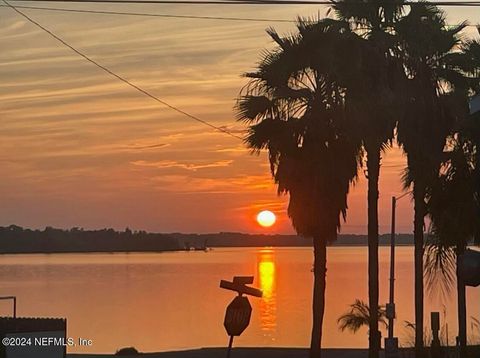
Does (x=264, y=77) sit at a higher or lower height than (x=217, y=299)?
higher

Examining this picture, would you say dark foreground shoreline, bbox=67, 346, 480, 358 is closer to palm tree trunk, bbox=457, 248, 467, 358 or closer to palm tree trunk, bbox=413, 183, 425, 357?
palm tree trunk, bbox=413, 183, 425, 357

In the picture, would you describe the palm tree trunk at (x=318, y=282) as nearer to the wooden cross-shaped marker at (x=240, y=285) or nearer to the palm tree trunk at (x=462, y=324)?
the palm tree trunk at (x=462, y=324)

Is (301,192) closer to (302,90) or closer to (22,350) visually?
(302,90)

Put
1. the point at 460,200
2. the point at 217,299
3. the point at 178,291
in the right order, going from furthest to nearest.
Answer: the point at 178,291 → the point at 217,299 → the point at 460,200

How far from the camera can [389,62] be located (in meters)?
30.2

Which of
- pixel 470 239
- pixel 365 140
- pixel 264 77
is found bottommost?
pixel 470 239

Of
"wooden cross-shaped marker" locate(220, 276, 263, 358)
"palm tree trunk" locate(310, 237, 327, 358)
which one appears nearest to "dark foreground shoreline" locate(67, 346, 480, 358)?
"palm tree trunk" locate(310, 237, 327, 358)

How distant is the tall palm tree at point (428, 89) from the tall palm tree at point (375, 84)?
Answer: 0.49 metres

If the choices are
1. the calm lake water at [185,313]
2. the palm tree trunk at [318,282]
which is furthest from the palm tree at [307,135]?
the calm lake water at [185,313]

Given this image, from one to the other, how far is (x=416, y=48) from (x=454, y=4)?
1203 cm

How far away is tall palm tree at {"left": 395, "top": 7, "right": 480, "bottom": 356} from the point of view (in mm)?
29344

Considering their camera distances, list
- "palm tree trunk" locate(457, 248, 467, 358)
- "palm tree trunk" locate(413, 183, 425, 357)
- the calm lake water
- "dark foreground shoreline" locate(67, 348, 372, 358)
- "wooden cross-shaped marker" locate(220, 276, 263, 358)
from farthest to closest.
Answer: the calm lake water → "dark foreground shoreline" locate(67, 348, 372, 358) → "palm tree trunk" locate(413, 183, 425, 357) → "palm tree trunk" locate(457, 248, 467, 358) → "wooden cross-shaped marker" locate(220, 276, 263, 358)

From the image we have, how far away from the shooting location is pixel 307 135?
31.1m

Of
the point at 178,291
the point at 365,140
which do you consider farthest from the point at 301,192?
the point at 178,291
